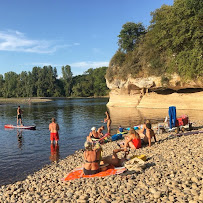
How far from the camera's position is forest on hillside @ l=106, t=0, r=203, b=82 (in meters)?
21.5

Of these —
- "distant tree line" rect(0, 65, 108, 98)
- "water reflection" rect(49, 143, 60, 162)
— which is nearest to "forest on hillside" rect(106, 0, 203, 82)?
"water reflection" rect(49, 143, 60, 162)

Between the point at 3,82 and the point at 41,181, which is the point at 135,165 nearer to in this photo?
the point at 41,181

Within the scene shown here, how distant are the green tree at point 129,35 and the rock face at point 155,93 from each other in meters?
7.45

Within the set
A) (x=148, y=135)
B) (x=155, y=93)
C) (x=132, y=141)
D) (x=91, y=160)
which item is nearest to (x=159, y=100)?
(x=155, y=93)

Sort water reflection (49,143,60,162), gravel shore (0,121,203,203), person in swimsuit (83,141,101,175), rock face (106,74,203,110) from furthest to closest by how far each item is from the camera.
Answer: rock face (106,74,203,110)
water reflection (49,143,60,162)
person in swimsuit (83,141,101,175)
gravel shore (0,121,203,203)

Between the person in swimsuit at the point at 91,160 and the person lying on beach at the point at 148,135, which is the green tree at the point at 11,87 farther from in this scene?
the person in swimsuit at the point at 91,160

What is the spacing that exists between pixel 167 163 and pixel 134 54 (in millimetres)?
33948

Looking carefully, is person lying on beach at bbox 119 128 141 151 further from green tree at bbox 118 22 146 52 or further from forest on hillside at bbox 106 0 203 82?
green tree at bbox 118 22 146 52

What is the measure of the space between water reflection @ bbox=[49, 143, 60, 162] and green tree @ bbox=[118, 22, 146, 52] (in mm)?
34009

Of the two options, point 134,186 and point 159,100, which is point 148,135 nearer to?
point 134,186

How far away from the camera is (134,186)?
5.88 metres

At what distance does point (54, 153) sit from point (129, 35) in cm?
3675

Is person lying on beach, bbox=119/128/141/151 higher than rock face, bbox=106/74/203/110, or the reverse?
rock face, bbox=106/74/203/110

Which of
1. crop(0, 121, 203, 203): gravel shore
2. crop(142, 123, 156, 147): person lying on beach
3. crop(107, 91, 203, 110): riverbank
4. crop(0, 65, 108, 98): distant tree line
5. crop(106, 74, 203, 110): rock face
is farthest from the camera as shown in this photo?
crop(0, 65, 108, 98): distant tree line
